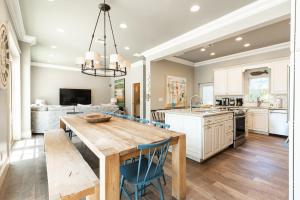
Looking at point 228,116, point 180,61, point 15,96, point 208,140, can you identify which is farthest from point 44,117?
point 180,61

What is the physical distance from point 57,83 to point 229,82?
8.10 metres

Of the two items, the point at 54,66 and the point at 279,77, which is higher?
the point at 54,66

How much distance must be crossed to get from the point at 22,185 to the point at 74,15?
121 inches

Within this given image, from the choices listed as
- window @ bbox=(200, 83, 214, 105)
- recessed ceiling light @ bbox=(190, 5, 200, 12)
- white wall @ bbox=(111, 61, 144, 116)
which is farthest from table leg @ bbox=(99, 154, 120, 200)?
window @ bbox=(200, 83, 214, 105)

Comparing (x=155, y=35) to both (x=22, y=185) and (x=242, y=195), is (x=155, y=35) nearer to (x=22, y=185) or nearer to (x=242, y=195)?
(x=242, y=195)

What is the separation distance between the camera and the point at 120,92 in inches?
320

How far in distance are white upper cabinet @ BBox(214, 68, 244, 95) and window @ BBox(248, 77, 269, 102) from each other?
51 centimetres

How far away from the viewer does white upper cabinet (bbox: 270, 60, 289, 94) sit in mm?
4449

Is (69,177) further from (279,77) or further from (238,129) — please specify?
(279,77)

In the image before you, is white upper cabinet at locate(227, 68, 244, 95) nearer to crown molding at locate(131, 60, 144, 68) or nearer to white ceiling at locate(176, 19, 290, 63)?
white ceiling at locate(176, 19, 290, 63)

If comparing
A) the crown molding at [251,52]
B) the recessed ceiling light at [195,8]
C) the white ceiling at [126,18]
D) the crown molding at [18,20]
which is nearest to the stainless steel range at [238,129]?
the white ceiling at [126,18]

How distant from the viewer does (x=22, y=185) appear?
205 centimetres

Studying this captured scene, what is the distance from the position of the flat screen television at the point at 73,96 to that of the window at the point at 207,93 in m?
6.11

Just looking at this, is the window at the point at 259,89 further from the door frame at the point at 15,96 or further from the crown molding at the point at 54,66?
the crown molding at the point at 54,66
